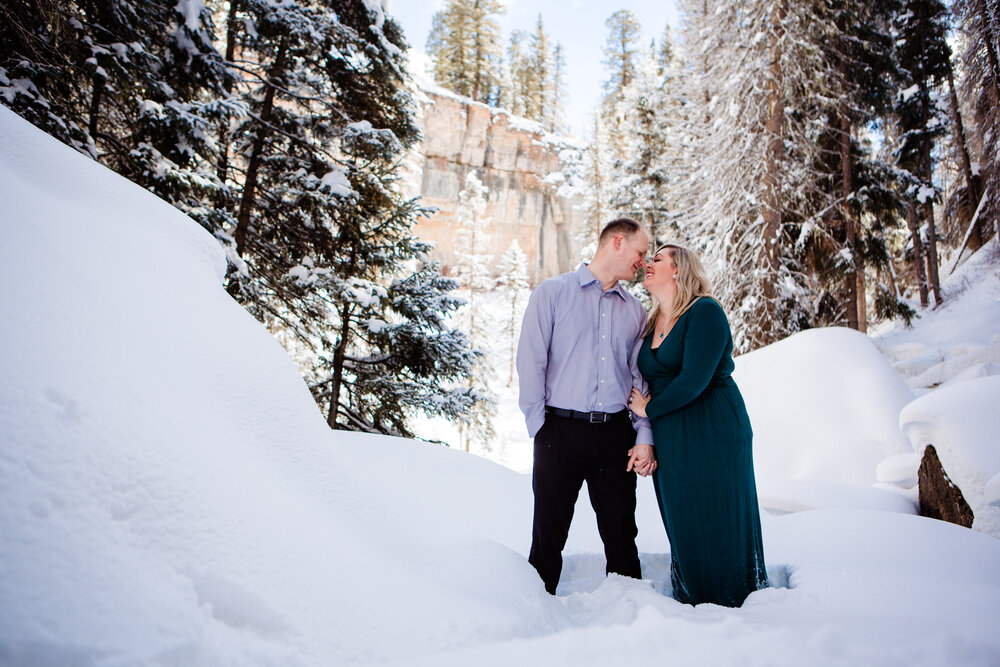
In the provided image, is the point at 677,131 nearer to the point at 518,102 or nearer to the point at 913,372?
the point at 913,372

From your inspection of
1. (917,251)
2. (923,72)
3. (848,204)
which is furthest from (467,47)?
(848,204)

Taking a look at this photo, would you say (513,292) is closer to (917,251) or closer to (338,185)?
(917,251)

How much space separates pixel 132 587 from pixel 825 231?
11.9 metres

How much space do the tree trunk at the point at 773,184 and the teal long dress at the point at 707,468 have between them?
26.6ft

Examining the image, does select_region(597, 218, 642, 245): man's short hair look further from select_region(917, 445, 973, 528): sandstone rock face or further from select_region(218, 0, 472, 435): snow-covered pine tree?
select_region(218, 0, 472, 435): snow-covered pine tree

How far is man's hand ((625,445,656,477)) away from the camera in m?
2.46

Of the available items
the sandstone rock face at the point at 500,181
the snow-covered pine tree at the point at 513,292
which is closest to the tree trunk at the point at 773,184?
the snow-covered pine tree at the point at 513,292

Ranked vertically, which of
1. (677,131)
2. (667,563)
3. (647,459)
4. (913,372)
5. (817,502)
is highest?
(677,131)

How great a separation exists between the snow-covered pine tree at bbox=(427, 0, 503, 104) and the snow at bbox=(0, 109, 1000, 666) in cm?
4425

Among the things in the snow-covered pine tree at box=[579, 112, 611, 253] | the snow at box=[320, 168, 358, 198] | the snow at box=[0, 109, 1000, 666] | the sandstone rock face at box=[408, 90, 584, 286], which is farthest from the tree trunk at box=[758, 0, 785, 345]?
the sandstone rock face at box=[408, 90, 584, 286]

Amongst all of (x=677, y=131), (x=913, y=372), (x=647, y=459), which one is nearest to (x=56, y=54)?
(x=647, y=459)

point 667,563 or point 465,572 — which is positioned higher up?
point 465,572

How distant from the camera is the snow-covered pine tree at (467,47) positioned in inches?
1508

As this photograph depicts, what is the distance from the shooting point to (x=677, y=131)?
13984 mm
